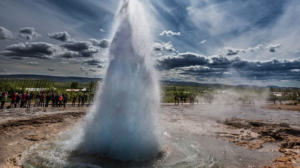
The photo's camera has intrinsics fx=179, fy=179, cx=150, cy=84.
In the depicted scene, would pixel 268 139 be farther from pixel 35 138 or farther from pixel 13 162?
pixel 35 138

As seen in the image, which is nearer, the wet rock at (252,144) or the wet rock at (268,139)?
the wet rock at (252,144)

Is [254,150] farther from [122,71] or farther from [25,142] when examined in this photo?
[25,142]

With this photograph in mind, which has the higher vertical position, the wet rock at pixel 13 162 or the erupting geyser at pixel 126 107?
the erupting geyser at pixel 126 107

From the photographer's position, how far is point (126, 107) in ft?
19.9

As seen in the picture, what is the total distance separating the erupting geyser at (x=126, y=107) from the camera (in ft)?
19.7

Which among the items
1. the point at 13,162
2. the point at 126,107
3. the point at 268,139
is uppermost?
the point at 126,107

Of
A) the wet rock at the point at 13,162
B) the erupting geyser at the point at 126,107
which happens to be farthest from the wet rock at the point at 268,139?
the wet rock at the point at 13,162

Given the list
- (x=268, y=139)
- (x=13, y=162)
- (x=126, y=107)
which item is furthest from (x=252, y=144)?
(x=13, y=162)

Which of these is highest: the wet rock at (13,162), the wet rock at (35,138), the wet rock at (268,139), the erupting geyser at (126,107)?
the erupting geyser at (126,107)

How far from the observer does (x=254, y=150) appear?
24.1 ft

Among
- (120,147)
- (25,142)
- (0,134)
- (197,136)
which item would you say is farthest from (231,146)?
(0,134)

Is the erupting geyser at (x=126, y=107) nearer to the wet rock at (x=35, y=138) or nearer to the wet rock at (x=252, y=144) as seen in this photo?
the wet rock at (x=35, y=138)

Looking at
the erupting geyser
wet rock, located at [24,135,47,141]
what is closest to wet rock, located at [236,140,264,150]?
the erupting geyser

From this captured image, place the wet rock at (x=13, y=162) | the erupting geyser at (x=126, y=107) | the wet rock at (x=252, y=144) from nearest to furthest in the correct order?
1. the wet rock at (x=13, y=162)
2. the erupting geyser at (x=126, y=107)
3. the wet rock at (x=252, y=144)
